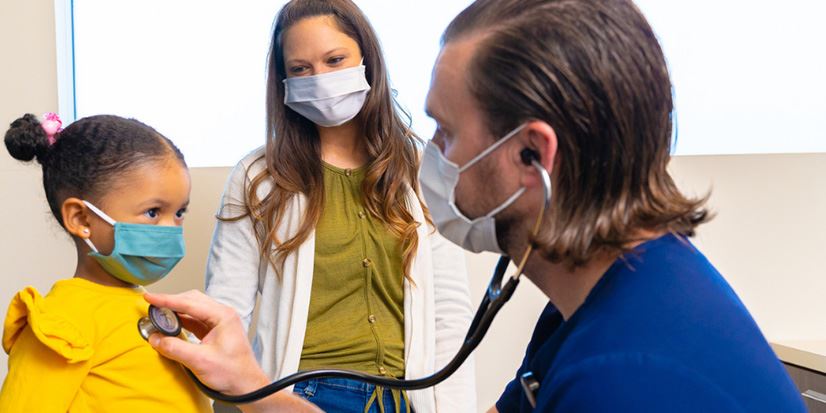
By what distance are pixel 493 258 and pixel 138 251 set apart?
128cm

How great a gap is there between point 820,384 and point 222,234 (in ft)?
5.02

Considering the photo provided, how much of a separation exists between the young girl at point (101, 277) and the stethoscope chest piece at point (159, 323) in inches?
2.5

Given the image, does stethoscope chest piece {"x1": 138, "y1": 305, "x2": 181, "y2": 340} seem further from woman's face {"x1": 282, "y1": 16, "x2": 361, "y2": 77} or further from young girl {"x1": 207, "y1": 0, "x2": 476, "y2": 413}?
woman's face {"x1": 282, "y1": 16, "x2": 361, "y2": 77}

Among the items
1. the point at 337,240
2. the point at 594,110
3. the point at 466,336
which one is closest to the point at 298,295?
the point at 337,240

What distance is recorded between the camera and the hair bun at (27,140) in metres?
1.36

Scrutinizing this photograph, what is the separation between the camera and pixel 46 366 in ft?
3.75

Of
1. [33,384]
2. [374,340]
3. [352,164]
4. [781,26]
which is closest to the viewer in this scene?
[33,384]

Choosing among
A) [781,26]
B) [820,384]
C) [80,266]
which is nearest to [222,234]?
[80,266]

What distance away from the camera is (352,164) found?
79.0 inches

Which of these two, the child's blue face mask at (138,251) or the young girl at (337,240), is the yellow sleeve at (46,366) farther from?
the young girl at (337,240)


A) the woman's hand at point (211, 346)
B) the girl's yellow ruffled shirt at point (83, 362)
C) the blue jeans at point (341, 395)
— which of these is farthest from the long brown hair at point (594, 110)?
the blue jeans at point (341, 395)

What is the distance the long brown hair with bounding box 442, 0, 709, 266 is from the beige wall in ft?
4.82

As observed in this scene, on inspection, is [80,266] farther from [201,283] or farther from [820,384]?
[820,384]

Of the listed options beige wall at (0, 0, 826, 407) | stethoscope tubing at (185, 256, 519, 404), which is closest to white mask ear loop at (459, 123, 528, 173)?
stethoscope tubing at (185, 256, 519, 404)
